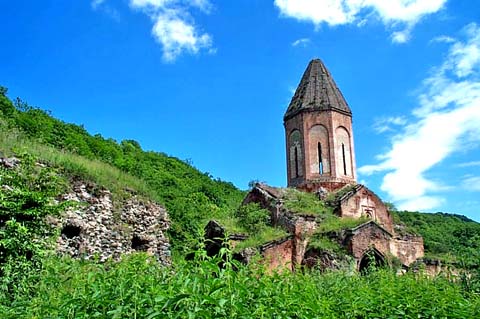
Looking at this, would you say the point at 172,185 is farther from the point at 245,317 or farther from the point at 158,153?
the point at 245,317

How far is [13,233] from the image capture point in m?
7.55

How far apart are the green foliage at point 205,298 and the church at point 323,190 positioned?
9.99 m

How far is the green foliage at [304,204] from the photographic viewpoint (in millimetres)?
16266

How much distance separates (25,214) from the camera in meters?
7.99

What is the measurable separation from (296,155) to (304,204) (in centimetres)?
300

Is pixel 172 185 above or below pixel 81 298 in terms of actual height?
above

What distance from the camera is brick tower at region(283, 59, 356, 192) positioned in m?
18.2

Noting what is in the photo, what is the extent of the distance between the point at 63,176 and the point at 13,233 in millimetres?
3822

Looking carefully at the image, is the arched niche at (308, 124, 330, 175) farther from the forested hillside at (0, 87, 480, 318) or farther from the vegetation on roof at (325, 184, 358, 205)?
the forested hillside at (0, 87, 480, 318)

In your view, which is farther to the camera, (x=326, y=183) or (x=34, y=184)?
(x=326, y=183)

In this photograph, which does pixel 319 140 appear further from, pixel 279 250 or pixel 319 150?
pixel 279 250

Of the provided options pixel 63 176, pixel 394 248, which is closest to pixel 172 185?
pixel 394 248

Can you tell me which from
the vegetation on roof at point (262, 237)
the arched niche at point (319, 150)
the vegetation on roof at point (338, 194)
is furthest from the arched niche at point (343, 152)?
the vegetation on roof at point (262, 237)

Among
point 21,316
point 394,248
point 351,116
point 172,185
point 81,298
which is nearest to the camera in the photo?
point 81,298
